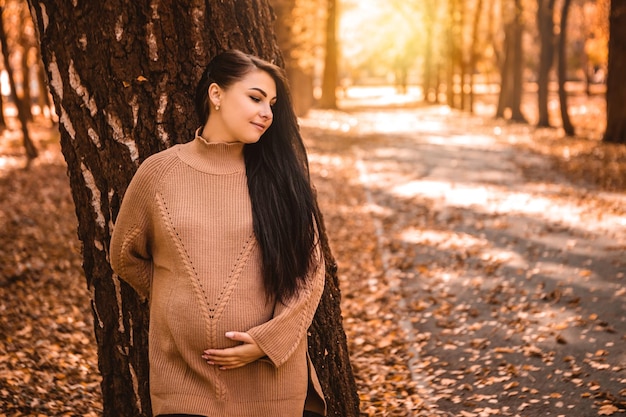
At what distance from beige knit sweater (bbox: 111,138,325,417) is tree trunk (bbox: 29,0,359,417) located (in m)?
0.53

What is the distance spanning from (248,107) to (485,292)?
5589 mm

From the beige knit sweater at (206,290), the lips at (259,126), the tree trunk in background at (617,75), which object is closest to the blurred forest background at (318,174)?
the tree trunk in background at (617,75)

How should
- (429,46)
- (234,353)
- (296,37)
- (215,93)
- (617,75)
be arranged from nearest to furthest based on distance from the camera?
(234,353) → (215,93) → (617,75) → (296,37) → (429,46)

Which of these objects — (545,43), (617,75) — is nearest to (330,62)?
(545,43)

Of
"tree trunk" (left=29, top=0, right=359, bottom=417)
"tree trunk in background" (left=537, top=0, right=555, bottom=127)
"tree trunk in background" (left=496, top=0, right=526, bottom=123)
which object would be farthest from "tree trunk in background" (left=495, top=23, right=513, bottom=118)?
"tree trunk" (left=29, top=0, right=359, bottom=417)

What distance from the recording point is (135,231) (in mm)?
2979

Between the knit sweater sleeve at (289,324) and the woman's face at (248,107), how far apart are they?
0.60 meters

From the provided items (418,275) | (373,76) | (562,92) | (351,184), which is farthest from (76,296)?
(373,76)

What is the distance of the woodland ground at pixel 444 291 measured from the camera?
539 centimetres

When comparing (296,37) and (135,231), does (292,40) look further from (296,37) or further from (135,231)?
(135,231)

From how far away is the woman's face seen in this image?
294 cm

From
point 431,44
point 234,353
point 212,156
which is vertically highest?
point 431,44

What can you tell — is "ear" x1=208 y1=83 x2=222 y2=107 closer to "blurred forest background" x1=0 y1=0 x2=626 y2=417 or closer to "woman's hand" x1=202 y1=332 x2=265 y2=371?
"woman's hand" x1=202 y1=332 x2=265 y2=371

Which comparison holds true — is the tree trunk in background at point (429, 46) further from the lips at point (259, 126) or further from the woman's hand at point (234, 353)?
the woman's hand at point (234, 353)
